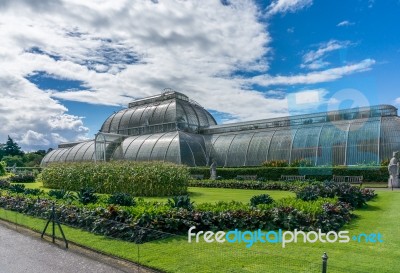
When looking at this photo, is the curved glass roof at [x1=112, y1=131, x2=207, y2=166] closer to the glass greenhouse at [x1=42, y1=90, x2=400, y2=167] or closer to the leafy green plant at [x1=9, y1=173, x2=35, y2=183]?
the glass greenhouse at [x1=42, y1=90, x2=400, y2=167]

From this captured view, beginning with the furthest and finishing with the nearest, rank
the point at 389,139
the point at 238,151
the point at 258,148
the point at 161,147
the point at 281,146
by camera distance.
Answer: the point at 161,147, the point at 238,151, the point at 258,148, the point at 281,146, the point at 389,139

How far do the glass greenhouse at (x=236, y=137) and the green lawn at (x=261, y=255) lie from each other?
24.7m

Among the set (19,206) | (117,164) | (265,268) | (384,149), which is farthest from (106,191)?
(384,149)

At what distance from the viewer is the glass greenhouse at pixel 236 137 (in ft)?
107

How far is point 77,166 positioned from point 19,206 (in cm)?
1189

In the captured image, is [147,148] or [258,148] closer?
[258,148]

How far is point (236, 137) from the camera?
4391 centimetres

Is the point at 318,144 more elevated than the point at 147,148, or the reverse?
the point at 318,144

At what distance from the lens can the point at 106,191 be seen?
2264 centimetres

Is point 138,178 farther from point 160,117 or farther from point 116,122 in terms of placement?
point 116,122

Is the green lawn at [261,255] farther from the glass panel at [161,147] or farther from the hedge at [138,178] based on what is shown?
the glass panel at [161,147]

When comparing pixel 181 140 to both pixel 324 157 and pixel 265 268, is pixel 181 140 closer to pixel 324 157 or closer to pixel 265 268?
pixel 324 157

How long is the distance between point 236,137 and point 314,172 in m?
16.1

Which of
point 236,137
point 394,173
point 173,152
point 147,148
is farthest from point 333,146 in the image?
point 147,148
